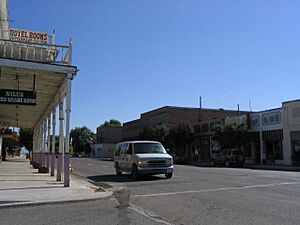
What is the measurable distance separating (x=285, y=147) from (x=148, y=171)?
25.5 meters

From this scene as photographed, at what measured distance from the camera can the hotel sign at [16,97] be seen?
1577 cm

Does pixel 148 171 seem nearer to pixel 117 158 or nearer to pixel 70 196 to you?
pixel 117 158

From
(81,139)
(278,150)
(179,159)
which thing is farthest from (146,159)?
(81,139)

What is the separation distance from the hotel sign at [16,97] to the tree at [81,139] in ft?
413

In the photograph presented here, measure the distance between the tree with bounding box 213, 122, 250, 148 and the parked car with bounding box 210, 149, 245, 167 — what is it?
2.37 m

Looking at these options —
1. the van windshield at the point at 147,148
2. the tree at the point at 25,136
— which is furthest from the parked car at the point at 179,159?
the tree at the point at 25,136

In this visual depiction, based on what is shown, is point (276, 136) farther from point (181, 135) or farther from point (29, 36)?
point (29, 36)

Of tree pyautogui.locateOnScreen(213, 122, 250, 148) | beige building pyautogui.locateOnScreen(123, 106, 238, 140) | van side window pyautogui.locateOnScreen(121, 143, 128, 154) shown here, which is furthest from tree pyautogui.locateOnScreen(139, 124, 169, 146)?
van side window pyautogui.locateOnScreen(121, 143, 128, 154)

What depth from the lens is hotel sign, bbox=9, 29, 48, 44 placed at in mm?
17875

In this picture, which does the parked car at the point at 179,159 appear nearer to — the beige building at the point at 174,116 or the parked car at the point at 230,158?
the parked car at the point at 230,158

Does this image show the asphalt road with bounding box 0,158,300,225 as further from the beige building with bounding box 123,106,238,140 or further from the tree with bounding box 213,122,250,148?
the beige building with bounding box 123,106,238,140

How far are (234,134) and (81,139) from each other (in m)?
118

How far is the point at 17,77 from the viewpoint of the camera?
57.1 ft

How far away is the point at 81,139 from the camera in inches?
6132
